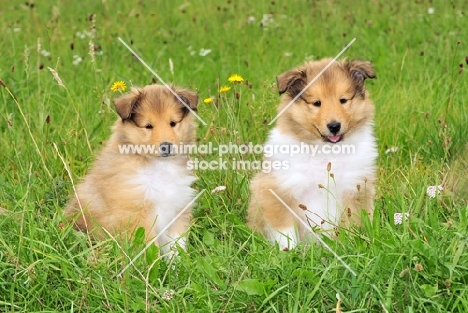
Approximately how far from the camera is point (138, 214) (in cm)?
478

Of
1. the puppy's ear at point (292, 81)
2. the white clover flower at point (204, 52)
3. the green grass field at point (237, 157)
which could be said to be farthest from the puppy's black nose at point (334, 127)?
the white clover flower at point (204, 52)

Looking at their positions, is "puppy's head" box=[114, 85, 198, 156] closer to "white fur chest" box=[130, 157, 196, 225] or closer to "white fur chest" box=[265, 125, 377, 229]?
"white fur chest" box=[130, 157, 196, 225]

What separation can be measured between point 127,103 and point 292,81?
1114 mm

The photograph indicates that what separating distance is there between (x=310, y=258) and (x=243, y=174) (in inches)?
63.3

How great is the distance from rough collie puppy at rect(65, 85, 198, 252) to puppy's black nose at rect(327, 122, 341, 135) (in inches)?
36.2

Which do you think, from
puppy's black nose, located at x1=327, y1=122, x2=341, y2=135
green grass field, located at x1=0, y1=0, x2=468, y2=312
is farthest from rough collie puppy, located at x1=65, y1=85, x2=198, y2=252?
puppy's black nose, located at x1=327, y1=122, x2=341, y2=135

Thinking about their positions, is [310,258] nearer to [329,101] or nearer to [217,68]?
[329,101]

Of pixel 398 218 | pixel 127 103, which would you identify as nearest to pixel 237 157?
pixel 127 103

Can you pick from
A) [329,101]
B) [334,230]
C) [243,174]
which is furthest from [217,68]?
[334,230]

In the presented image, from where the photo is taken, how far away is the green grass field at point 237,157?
391 centimetres

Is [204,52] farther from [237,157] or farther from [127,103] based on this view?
[127,103]

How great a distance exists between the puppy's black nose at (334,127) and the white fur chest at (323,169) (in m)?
0.21

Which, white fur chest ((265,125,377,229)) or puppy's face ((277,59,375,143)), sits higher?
puppy's face ((277,59,375,143))

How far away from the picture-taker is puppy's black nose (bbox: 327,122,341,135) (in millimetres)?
4859
